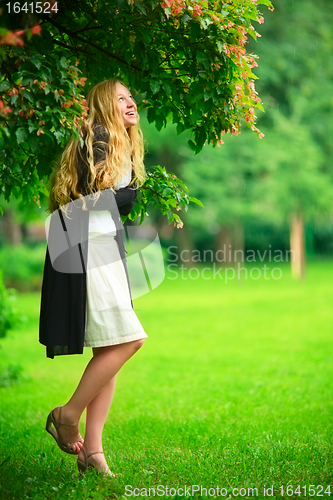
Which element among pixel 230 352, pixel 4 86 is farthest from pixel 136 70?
pixel 230 352

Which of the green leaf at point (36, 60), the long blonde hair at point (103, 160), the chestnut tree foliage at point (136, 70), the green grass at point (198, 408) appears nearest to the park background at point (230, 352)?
the green grass at point (198, 408)

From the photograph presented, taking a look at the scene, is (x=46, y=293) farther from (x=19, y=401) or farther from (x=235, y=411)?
(x=19, y=401)

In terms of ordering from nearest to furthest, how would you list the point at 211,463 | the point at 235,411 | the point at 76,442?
the point at 76,442 < the point at 211,463 < the point at 235,411

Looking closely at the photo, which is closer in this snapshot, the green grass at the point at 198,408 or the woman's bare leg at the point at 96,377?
the woman's bare leg at the point at 96,377

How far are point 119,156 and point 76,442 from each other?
66.6 inches

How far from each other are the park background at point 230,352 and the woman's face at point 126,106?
81.6 inches

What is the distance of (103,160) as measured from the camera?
2.85m

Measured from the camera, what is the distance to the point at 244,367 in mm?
7398

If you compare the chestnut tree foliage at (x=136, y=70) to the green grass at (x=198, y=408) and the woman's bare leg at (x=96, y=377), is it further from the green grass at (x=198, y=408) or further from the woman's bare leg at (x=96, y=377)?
the green grass at (x=198, y=408)

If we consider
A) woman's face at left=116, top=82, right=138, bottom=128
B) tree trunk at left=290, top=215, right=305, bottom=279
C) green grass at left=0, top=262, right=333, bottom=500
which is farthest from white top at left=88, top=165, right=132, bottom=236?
tree trunk at left=290, top=215, right=305, bottom=279

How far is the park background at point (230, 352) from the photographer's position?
3.42 m

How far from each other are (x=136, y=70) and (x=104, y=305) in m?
1.61

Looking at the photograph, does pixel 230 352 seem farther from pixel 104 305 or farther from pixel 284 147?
pixel 284 147

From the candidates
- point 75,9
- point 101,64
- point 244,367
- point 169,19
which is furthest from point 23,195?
point 244,367
